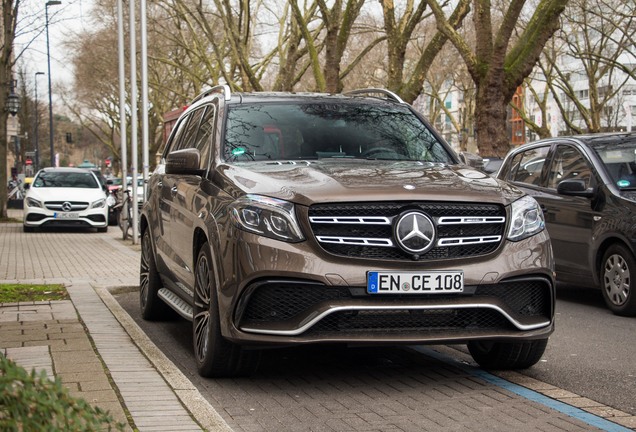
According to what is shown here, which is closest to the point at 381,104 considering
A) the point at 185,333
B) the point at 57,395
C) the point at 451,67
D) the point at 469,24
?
the point at 185,333

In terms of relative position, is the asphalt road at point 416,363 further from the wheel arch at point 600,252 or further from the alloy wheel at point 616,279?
the wheel arch at point 600,252

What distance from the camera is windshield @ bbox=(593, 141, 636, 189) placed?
1041 centimetres

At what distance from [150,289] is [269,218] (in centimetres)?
363

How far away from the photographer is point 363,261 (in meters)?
6.09

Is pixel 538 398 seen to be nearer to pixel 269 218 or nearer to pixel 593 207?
pixel 269 218

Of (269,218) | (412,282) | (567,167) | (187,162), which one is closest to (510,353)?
(412,282)

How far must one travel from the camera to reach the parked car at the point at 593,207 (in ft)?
33.0

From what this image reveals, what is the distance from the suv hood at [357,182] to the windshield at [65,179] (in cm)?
2188

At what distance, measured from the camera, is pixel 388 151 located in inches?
301

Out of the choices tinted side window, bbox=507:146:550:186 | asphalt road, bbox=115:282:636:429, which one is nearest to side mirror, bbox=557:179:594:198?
tinted side window, bbox=507:146:550:186

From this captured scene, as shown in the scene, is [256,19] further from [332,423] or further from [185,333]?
[332,423]

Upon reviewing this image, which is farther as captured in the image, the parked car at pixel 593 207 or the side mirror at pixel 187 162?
the parked car at pixel 593 207

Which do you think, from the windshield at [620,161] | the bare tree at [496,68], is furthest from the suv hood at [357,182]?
the bare tree at [496,68]

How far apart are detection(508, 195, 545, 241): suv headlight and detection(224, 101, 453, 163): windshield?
114 cm
